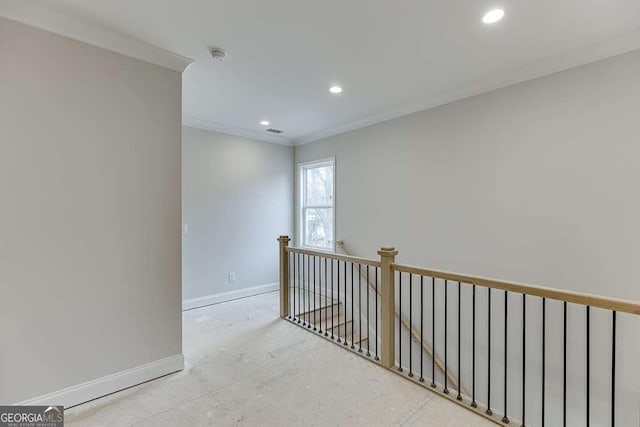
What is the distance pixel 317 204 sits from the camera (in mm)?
4934

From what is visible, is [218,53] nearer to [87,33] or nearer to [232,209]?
[87,33]

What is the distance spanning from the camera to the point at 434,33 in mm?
2094

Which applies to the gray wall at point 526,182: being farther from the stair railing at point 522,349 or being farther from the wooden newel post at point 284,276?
the wooden newel post at point 284,276

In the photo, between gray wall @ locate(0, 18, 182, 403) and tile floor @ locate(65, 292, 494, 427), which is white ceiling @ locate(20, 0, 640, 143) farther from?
tile floor @ locate(65, 292, 494, 427)

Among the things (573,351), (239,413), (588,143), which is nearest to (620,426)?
(573,351)

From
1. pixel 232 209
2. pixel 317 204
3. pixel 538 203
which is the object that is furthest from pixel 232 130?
pixel 538 203

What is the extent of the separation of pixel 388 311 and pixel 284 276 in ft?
4.86

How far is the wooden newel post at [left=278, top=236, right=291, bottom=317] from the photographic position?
11.6ft

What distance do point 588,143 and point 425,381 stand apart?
2284 mm

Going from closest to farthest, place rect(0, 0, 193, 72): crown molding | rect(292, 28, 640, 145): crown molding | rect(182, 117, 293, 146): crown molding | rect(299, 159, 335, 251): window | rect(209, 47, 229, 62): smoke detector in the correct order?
1. rect(0, 0, 193, 72): crown molding
2. rect(292, 28, 640, 145): crown molding
3. rect(209, 47, 229, 62): smoke detector
4. rect(182, 117, 293, 146): crown molding
5. rect(299, 159, 335, 251): window

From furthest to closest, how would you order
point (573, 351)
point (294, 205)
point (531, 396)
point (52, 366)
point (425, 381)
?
1. point (294, 205)
2. point (531, 396)
3. point (573, 351)
4. point (425, 381)
5. point (52, 366)

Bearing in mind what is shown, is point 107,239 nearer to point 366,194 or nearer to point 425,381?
point 425,381

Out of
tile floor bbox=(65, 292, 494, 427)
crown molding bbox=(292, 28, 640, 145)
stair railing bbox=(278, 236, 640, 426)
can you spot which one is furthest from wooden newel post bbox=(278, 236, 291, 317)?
crown molding bbox=(292, 28, 640, 145)

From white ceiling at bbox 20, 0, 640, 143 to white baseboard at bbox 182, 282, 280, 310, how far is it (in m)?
2.62
